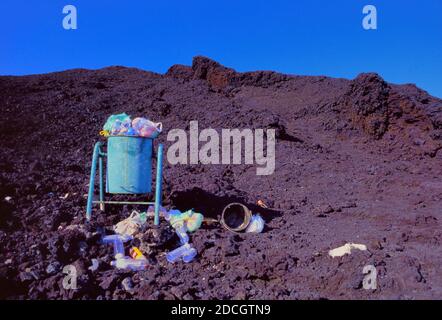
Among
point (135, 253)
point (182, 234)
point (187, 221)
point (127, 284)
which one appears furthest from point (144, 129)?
point (127, 284)

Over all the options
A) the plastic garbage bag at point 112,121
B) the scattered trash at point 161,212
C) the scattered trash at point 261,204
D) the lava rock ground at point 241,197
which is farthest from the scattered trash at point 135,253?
the scattered trash at point 261,204

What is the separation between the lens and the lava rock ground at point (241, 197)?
3.35 metres

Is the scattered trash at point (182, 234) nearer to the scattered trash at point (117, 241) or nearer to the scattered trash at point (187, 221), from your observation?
the scattered trash at point (187, 221)

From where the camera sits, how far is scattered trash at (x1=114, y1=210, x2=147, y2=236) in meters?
4.10

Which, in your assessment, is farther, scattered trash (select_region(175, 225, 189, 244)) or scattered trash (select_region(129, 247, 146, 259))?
scattered trash (select_region(175, 225, 189, 244))

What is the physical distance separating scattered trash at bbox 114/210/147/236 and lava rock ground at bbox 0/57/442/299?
0.64 feet

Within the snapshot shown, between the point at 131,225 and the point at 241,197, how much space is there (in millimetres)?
2473

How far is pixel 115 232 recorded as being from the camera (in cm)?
415

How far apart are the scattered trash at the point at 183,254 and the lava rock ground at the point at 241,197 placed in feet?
0.28

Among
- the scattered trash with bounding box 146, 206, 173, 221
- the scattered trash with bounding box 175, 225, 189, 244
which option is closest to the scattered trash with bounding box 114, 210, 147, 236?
the scattered trash with bounding box 146, 206, 173, 221

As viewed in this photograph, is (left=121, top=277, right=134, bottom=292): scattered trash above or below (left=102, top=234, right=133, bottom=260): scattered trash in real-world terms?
below

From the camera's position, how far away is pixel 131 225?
13.6 ft

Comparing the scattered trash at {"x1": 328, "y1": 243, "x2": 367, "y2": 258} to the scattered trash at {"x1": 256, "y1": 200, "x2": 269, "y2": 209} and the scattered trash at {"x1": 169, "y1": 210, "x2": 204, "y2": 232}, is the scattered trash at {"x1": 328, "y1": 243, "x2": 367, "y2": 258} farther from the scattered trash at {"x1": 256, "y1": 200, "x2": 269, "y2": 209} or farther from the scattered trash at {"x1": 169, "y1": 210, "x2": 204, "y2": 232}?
the scattered trash at {"x1": 256, "y1": 200, "x2": 269, "y2": 209}
